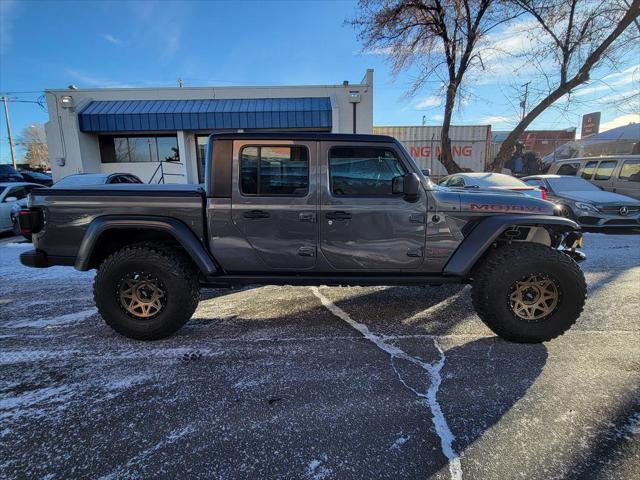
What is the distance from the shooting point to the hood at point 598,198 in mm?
8883

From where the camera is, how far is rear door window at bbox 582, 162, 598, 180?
11366 mm

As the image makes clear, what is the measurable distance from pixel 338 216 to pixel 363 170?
531 millimetres

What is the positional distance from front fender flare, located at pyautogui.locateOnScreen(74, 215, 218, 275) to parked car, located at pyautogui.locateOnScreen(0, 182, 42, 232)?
8.87 metres

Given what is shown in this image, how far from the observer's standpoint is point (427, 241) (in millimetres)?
3439

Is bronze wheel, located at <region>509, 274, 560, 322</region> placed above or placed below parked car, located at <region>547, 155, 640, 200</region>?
below

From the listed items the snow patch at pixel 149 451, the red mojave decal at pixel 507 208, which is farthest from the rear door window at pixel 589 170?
the snow patch at pixel 149 451

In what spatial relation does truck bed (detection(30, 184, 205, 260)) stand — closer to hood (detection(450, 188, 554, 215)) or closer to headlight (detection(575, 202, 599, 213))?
hood (detection(450, 188, 554, 215))

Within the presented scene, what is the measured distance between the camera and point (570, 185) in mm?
10156

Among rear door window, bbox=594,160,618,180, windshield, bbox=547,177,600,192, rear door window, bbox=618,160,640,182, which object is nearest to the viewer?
windshield, bbox=547,177,600,192

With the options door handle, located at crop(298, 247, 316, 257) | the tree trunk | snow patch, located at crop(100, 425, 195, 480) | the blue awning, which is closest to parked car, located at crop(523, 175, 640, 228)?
the tree trunk

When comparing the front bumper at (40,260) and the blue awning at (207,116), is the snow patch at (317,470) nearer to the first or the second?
the front bumper at (40,260)

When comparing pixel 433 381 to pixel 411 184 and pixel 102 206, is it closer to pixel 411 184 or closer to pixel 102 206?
pixel 411 184

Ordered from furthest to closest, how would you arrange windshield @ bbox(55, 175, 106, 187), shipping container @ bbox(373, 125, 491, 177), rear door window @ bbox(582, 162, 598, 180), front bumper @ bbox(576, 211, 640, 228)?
shipping container @ bbox(373, 125, 491, 177), rear door window @ bbox(582, 162, 598, 180), front bumper @ bbox(576, 211, 640, 228), windshield @ bbox(55, 175, 106, 187)

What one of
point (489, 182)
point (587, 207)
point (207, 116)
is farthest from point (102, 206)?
point (207, 116)
